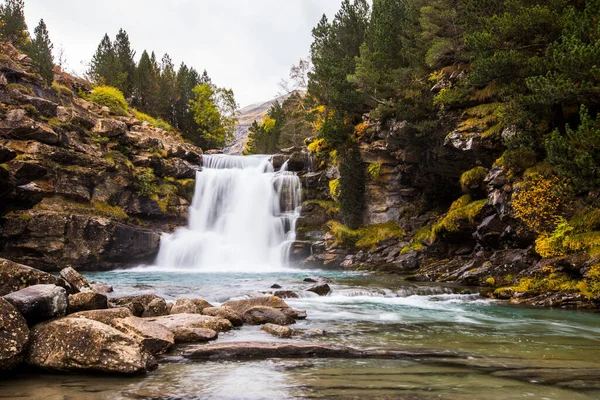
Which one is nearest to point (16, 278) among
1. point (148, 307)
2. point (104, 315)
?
point (104, 315)

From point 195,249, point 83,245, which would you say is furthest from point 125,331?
point 195,249

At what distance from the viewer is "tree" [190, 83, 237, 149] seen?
59812 millimetres

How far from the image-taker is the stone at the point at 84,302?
8.40m

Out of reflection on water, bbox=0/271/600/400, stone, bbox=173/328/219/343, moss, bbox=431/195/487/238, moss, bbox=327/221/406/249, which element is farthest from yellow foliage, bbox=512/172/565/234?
stone, bbox=173/328/219/343

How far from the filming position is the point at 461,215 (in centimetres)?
2328

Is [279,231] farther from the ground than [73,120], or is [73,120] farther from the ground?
[73,120]

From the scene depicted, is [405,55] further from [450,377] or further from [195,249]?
[450,377]

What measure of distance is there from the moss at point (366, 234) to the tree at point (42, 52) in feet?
100

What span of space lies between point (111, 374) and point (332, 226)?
28.3 meters

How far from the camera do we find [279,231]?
3497 centimetres

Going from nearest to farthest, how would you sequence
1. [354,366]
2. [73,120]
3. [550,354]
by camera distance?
A: [354,366] → [550,354] → [73,120]

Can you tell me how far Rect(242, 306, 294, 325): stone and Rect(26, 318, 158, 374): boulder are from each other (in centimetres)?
461

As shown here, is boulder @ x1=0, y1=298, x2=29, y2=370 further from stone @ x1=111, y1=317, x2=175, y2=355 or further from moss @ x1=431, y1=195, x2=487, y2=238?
moss @ x1=431, y1=195, x2=487, y2=238

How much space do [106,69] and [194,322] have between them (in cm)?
5484
